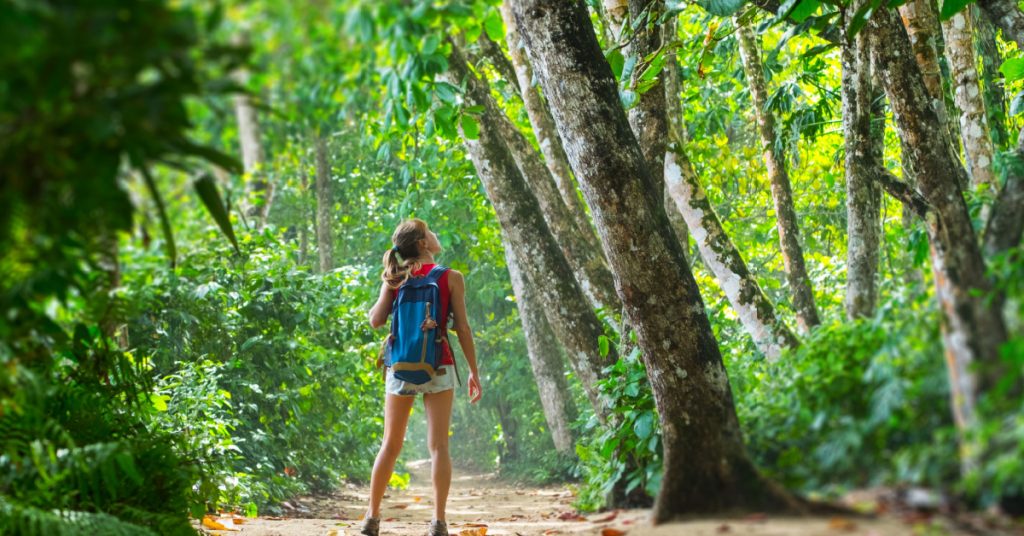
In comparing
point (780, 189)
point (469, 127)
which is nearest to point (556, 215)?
point (780, 189)

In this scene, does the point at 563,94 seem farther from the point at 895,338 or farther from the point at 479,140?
the point at 479,140

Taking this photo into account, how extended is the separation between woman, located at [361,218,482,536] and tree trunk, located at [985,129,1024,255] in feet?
8.77

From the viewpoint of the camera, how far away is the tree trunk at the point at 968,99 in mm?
5156

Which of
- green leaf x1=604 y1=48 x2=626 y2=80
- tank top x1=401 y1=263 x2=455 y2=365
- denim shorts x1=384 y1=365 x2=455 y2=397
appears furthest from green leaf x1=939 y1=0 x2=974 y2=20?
denim shorts x1=384 y1=365 x2=455 y2=397

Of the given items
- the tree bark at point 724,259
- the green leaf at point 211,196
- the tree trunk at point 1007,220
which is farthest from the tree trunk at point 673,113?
the green leaf at point 211,196

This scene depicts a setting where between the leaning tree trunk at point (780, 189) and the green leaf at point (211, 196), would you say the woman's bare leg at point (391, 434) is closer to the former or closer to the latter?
the green leaf at point (211, 196)

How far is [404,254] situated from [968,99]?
3.46 m

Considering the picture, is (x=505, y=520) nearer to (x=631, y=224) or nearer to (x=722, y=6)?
(x=631, y=224)

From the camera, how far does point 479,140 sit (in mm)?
7555

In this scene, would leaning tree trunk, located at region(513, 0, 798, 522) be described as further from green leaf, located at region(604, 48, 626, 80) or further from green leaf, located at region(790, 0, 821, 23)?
green leaf, located at region(790, 0, 821, 23)

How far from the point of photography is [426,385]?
4574mm

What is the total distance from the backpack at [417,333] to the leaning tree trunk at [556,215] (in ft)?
7.38

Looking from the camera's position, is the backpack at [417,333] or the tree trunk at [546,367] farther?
the tree trunk at [546,367]

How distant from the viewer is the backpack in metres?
4.53
